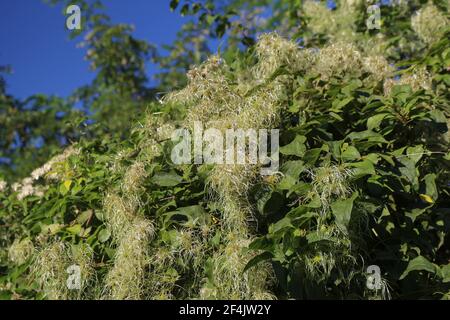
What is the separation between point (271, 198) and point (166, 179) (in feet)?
1.18

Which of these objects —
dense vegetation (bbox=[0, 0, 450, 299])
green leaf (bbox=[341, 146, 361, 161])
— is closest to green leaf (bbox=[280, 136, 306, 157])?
dense vegetation (bbox=[0, 0, 450, 299])

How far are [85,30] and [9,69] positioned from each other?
1093mm

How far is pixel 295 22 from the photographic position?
4.29m

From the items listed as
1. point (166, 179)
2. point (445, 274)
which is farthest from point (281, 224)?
point (445, 274)

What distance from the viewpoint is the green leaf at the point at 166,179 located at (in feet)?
6.49

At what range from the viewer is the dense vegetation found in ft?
5.71

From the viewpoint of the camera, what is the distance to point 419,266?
6.07 ft

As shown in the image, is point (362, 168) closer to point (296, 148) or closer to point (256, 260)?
point (296, 148)

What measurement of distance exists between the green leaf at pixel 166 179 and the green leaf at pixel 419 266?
29.1 inches

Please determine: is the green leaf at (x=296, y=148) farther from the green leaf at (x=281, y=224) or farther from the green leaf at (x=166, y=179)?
the green leaf at (x=166, y=179)

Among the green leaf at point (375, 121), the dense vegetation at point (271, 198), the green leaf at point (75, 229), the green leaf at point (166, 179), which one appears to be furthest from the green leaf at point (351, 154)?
the green leaf at point (75, 229)

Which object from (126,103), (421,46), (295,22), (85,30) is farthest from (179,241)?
(85,30)
